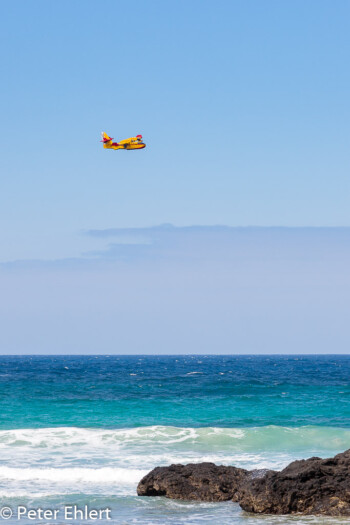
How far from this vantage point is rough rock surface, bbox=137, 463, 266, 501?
17.0 meters

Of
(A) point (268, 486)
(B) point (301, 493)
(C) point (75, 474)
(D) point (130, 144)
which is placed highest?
(D) point (130, 144)

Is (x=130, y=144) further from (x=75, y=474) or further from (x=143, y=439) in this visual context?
(x=75, y=474)

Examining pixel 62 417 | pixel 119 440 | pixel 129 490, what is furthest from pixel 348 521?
pixel 62 417

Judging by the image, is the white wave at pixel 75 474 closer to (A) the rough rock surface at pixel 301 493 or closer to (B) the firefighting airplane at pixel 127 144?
(A) the rough rock surface at pixel 301 493

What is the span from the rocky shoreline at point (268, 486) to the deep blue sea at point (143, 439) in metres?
0.39

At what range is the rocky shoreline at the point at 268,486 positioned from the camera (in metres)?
15.5

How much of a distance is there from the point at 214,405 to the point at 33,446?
17.5 m

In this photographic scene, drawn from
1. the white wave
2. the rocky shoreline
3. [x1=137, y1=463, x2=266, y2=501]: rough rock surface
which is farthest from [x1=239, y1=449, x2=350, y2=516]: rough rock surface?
the white wave

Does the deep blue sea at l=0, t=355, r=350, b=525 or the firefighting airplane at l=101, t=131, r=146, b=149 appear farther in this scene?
the firefighting airplane at l=101, t=131, r=146, b=149

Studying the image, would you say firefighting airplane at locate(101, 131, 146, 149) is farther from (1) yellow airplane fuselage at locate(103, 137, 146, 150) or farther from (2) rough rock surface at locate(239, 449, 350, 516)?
(2) rough rock surface at locate(239, 449, 350, 516)

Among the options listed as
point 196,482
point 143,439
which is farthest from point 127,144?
point 196,482

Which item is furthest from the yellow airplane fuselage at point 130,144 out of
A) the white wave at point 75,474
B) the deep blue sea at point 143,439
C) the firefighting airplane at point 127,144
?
the white wave at point 75,474

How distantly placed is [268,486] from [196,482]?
2.19 meters

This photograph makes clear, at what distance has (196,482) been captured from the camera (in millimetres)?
17203
